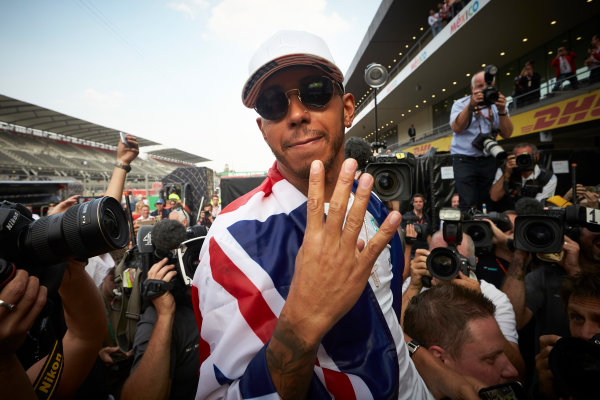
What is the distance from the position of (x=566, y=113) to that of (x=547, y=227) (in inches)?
426

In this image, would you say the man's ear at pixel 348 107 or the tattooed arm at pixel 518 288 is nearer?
the man's ear at pixel 348 107

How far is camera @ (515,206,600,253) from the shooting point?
6.58 ft

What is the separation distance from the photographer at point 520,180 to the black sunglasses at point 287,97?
3.17 meters

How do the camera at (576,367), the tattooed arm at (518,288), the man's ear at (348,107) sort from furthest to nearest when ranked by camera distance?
the tattooed arm at (518,288) → the man's ear at (348,107) → the camera at (576,367)

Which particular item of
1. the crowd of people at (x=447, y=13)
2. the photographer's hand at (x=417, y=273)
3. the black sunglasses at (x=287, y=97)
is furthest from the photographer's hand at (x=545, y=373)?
the crowd of people at (x=447, y=13)

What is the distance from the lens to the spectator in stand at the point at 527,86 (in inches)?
444

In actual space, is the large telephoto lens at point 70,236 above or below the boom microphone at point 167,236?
above

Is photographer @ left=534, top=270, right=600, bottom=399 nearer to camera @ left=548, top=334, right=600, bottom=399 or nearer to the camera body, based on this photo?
camera @ left=548, top=334, right=600, bottom=399

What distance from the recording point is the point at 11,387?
2.89ft

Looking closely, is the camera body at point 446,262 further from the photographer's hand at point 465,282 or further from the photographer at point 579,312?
the photographer at point 579,312

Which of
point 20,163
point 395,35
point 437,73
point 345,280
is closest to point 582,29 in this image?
point 437,73

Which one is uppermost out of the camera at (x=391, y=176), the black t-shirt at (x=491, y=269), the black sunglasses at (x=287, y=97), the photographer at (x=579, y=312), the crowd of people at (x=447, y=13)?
the crowd of people at (x=447, y=13)

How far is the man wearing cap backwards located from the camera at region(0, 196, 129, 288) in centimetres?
51

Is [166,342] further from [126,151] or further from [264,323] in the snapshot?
[126,151]
